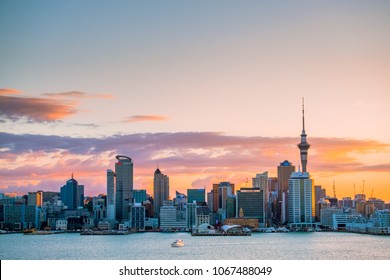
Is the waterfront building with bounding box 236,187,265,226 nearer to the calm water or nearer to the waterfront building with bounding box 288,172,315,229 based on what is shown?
the waterfront building with bounding box 288,172,315,229

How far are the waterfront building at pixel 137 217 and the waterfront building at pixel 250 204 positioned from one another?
6.07m

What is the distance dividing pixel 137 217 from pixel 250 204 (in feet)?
24.1

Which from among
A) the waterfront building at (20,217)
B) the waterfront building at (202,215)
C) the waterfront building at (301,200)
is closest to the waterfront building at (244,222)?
the waterfront building at (202,215)

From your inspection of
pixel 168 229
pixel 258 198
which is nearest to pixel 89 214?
pixel 168 229

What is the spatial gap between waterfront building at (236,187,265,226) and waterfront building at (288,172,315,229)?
272 cm

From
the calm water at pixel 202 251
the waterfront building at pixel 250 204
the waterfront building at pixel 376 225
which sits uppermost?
the waterfront building at pixel 250 204

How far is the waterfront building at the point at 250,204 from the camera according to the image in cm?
4478

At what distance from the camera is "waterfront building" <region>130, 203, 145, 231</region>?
42.4m

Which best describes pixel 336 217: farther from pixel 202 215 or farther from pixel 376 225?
pixel 202 215

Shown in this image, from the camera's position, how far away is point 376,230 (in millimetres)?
36844

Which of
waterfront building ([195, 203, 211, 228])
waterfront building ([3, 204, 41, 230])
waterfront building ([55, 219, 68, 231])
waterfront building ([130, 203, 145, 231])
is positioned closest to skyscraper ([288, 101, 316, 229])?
waterfront building ([195, 203, 211, 228])

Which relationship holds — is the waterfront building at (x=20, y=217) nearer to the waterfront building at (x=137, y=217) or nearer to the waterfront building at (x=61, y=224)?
the waterfront building at (x=61, y=224)

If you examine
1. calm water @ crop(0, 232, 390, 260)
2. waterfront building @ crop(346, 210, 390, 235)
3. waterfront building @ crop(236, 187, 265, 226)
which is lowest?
calm water @ crop(0, 232, 390, 260)
